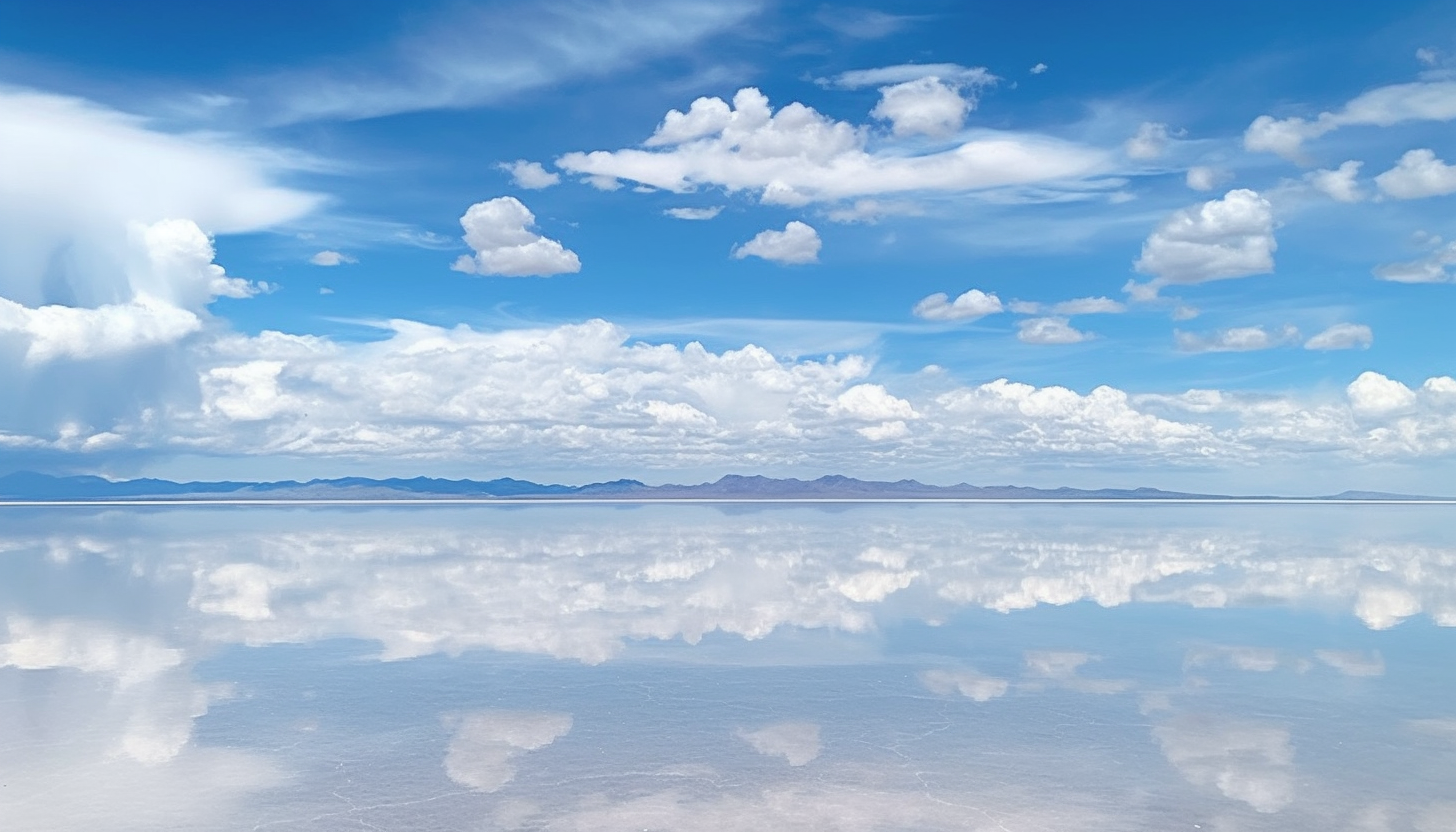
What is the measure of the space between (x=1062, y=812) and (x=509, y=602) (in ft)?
56.4

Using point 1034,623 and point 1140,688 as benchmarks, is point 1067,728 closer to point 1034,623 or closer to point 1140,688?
point 1140,688

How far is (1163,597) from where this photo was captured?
27.6 m

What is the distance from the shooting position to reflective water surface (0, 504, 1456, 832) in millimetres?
10695

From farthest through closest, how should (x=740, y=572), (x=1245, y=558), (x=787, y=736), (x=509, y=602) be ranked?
(x=1245, y=558) < (x=740, y=572) < (x=509, y=602) < (x=787, y=736)

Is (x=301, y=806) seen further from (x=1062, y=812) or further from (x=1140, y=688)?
(x=1140, y=688)

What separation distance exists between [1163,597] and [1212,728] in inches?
575

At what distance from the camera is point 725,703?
15.0 metres

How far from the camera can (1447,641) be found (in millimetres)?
20594

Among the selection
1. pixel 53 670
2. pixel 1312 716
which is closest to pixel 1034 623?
pixel 1312 716

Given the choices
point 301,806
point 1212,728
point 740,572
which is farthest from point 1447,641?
point 301,806

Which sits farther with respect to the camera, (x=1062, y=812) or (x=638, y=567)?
(x=638, y=567)

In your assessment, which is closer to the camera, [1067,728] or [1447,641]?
[1067,728]

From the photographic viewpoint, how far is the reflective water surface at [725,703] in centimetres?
A: 1070

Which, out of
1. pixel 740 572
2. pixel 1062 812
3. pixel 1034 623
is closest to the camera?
pixel 1062 812
